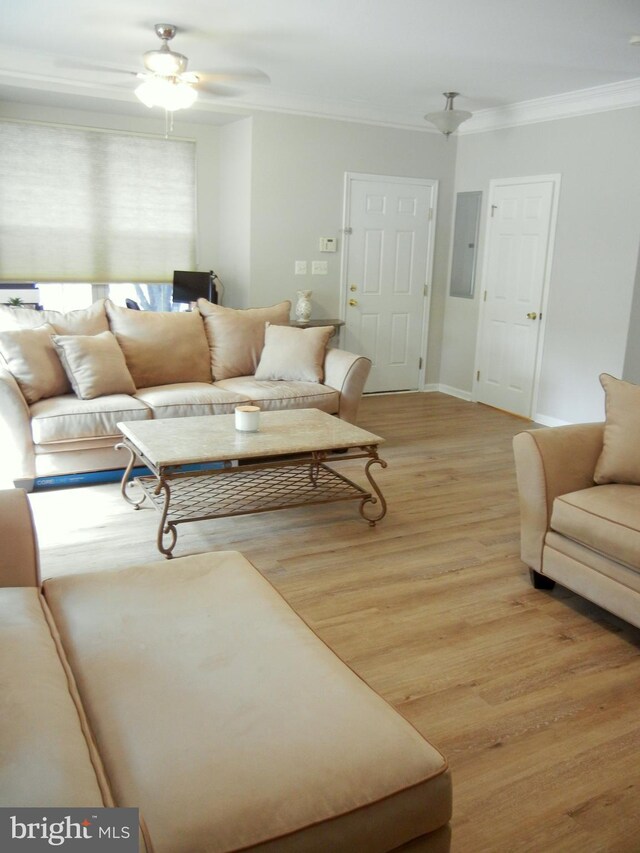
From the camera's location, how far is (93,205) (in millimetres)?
6016

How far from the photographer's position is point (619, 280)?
530 centimetres

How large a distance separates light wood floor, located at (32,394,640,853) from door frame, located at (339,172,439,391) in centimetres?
242

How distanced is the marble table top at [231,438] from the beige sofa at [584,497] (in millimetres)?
912

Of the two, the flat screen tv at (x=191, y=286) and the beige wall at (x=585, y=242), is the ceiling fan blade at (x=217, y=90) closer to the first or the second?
the flat screen tv at (x=191, y=286)

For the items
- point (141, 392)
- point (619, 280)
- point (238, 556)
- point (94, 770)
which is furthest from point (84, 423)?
point (619, 280)

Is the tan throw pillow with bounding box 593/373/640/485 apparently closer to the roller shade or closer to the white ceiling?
the white ceiling

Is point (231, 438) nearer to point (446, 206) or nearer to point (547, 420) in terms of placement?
point (547, 420)

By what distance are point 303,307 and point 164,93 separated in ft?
6.95

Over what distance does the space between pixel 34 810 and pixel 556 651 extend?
2.01 meters

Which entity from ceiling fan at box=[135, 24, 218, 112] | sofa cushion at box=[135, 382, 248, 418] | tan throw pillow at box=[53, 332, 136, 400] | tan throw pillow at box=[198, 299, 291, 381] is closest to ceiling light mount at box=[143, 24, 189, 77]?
ceiling fan at box=[135, 24, 218, 112]

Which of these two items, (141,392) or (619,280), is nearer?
(141,392)

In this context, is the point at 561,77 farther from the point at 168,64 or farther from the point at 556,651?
the point at 556,651

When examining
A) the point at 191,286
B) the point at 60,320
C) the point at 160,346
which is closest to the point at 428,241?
the point at 191,286

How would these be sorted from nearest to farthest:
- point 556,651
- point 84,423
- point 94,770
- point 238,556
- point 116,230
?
point 94,770 → point 238,556 → point 556,651 → point 84,423 → point 116,230
